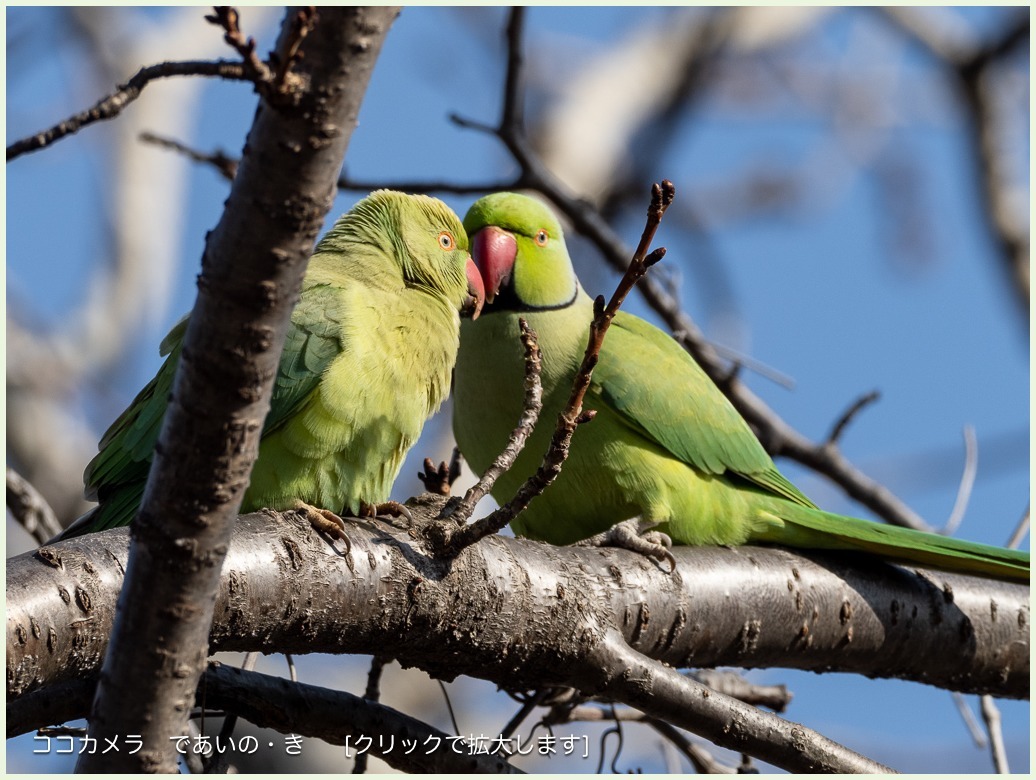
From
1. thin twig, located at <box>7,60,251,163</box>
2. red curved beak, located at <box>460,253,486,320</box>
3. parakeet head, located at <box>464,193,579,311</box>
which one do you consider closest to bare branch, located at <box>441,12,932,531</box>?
parakeet head, located at <box>464,193,579,311</box>

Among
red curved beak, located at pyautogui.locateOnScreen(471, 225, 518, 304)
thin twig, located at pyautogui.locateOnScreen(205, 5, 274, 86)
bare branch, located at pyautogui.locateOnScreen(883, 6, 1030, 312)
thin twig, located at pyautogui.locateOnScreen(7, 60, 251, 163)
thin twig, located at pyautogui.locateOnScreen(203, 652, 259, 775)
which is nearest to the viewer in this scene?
thin twig, located at pyautogui.locateOnScreen(205, 5, 274, 86)

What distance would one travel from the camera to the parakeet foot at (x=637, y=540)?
135 inches

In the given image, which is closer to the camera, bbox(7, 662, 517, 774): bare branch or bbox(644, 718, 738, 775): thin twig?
Result: bbox(7, 662, 517, 774): bare branch

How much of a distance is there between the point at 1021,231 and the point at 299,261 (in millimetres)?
6164

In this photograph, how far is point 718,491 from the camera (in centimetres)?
399

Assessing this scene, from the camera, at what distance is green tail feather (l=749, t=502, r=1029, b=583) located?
12.3 ft

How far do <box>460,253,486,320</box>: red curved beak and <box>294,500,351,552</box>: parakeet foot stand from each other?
1267 mm

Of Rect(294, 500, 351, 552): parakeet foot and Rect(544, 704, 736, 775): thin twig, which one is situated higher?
Rect(294, 500, 351, 552): parakeet foot

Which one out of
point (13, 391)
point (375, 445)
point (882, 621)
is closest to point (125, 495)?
point (375, 445)

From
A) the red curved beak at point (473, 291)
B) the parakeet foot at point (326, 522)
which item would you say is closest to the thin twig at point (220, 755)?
the parakeet foot at point (326, 522)

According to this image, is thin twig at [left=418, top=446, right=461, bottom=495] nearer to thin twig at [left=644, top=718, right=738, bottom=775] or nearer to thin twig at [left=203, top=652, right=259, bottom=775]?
thin twig at [left=203, top=652, right=259, bottom=775]

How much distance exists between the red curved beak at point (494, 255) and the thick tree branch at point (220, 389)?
260cm


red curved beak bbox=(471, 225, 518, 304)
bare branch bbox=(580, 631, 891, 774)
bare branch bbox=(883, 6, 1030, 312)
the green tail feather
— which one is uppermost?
bare branch bbox=(883, 6, 1030, 312)

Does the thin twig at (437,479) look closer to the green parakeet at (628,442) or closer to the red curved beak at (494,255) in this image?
the green parakeet at (628,442)
